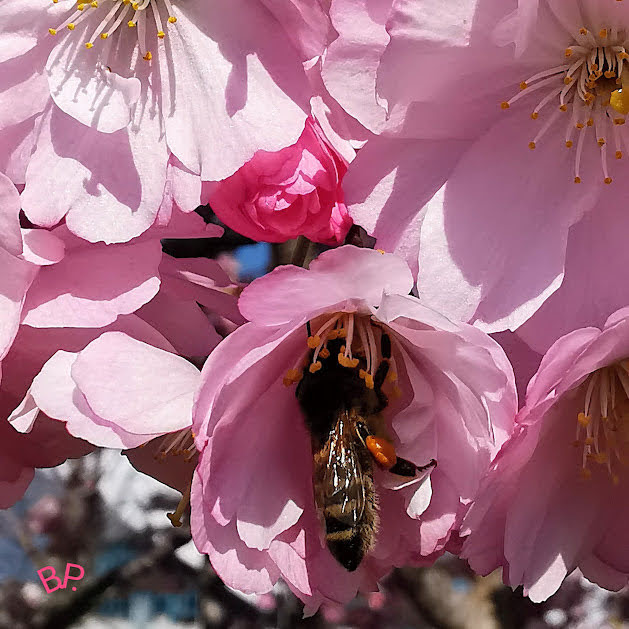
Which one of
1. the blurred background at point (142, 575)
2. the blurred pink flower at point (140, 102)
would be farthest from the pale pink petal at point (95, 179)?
the blurred background at point (142, 575)

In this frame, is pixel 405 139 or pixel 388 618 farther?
pixel 388 618

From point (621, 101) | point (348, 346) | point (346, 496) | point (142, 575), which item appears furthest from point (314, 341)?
point (142, 575)

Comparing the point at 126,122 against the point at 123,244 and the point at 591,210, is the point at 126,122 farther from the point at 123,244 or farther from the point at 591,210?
the point at 591,210

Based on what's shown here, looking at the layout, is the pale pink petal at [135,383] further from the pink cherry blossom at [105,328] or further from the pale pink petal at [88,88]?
the pale pink petal at [88,88]

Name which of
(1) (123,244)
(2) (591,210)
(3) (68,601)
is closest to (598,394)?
(2) (591,210)

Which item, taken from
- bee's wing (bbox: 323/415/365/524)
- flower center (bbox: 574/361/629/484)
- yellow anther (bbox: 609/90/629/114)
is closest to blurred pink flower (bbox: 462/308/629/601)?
flower center (bbox: 574/361/629/484)

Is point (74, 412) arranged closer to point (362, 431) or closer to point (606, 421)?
point (362, 431)
